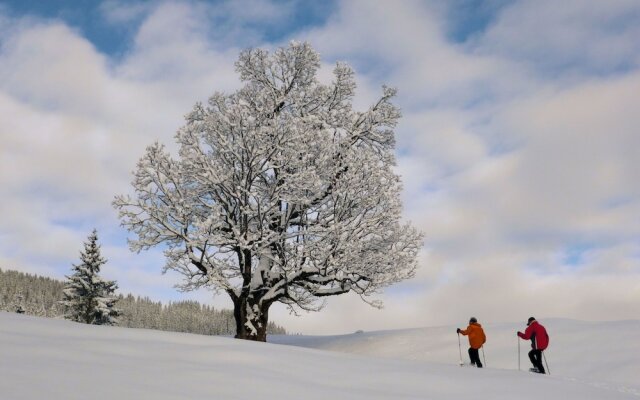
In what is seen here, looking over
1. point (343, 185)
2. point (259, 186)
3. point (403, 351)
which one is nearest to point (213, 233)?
point (259, 186)

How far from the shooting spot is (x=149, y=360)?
818 cm

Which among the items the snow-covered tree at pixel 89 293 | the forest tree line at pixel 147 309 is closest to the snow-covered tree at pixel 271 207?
the snow-covered tree at pixel 89 293

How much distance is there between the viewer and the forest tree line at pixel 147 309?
5084 inches

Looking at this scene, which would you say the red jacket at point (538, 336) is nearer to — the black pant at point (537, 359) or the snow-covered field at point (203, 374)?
the black pant at point (537, 359)

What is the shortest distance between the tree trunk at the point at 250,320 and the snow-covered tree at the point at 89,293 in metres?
16.9

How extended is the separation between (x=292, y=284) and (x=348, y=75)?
935cm

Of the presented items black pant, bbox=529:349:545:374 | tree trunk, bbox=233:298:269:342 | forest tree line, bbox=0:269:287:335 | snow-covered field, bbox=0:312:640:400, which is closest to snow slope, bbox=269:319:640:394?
black pant, bbox=529:349:545:374

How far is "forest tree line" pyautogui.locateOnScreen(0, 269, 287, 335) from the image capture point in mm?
129125

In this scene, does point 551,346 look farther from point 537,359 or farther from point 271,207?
point 271,207

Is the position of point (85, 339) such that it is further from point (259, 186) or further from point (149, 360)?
point (259, 186)

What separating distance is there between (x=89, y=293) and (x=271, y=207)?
2002 cm

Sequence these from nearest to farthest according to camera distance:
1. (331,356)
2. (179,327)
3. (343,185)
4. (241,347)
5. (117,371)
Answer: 1. (117,371)
2. (241,347)
3. (331,356)
4. (343,185)
5. (179,327)

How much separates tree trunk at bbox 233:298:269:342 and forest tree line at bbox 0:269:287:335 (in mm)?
105127

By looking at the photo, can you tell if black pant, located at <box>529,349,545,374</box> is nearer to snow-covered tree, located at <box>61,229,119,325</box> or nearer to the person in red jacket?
the person in red jacket
